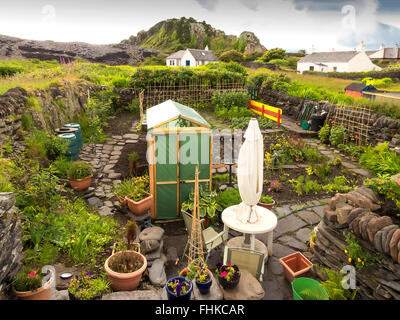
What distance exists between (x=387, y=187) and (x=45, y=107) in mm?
9157

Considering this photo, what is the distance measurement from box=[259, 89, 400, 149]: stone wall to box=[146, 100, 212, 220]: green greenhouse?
23.5 ft

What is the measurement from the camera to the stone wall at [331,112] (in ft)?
32.0

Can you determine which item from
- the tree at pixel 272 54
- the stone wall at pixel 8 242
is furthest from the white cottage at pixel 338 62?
the stone wall at pixel 8 242

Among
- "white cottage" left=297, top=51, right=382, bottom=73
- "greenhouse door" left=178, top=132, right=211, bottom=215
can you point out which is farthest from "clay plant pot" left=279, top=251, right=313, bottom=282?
"white cottage" left=297, top=51, right=382, bottom=73

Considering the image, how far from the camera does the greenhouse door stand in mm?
6242

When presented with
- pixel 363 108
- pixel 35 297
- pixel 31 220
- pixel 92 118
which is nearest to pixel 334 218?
pixel 35 297

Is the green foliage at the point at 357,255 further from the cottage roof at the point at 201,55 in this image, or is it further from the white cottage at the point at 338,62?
the cottage roof at the point at 201,55

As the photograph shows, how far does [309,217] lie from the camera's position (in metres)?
6.48

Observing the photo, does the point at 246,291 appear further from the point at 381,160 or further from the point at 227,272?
the point at 381,160

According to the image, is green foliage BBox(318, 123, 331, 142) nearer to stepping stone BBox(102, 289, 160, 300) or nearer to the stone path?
the stone path


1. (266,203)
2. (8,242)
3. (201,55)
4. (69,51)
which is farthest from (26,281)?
(201,55)

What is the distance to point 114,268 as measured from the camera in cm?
419

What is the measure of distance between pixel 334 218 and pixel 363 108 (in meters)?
8.44
